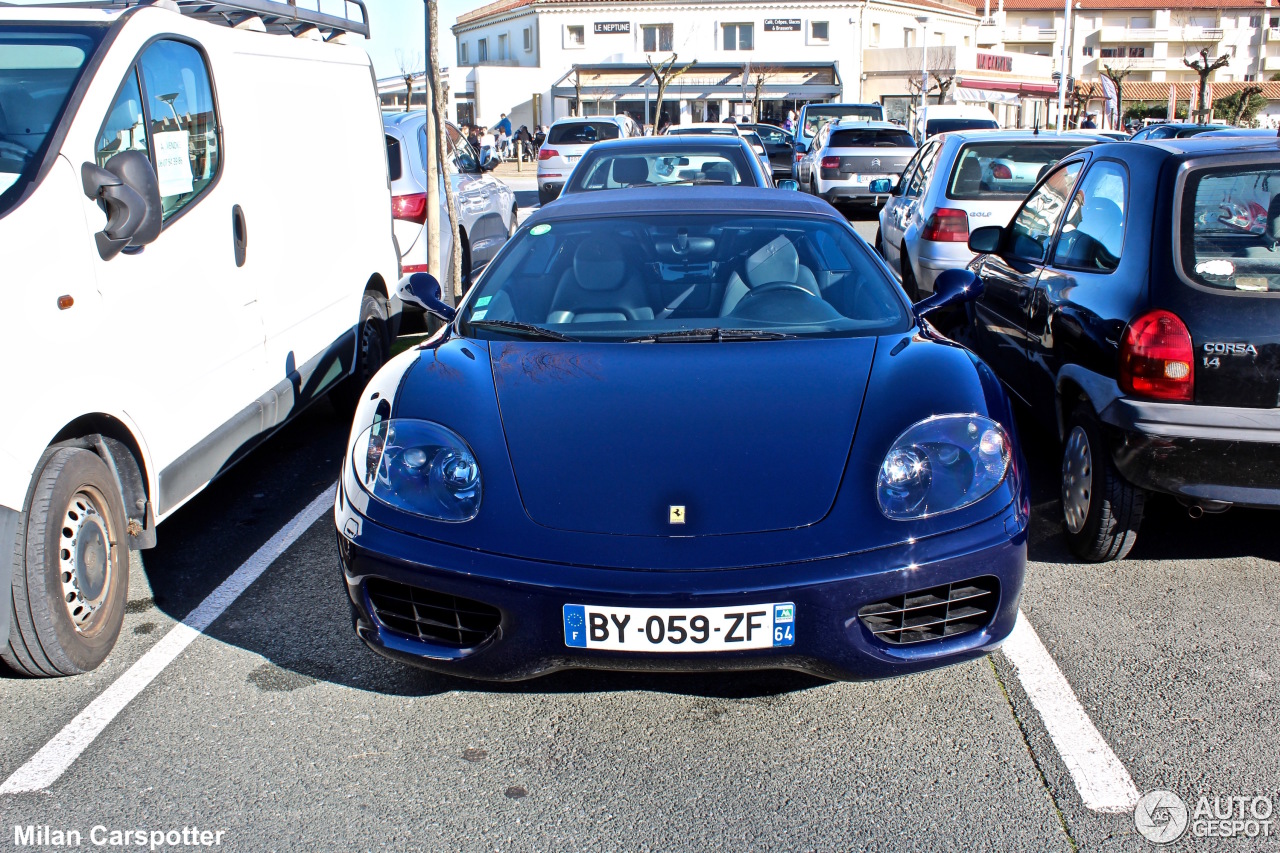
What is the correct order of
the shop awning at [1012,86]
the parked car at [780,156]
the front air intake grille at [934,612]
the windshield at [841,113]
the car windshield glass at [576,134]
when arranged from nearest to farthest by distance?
the front air intake grille at [934,612]
the car windshield glass at [576,134]
the windshield at [841,113]
the parked car at [780,156]
the shop awning at [1012,86]

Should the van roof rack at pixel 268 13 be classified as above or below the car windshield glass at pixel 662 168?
above

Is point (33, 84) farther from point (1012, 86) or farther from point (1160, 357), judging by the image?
point (1012, 86)

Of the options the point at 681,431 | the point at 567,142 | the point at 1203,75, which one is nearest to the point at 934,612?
the point at 681,431

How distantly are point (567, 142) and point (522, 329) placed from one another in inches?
702

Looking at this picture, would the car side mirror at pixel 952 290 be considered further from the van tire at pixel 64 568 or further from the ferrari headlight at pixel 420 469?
the van tire at pixel 64 568

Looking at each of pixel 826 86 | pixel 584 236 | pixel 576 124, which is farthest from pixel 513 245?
pixel 826 86

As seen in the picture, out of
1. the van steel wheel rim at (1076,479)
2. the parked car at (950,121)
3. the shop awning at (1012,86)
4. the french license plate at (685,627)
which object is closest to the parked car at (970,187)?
the van steel wheel rim at (1076,479)

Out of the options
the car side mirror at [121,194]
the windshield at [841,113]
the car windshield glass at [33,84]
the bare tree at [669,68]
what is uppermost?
the bare tree at [669,68]

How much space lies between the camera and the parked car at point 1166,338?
11.5 feet

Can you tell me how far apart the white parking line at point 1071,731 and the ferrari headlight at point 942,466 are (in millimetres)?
423

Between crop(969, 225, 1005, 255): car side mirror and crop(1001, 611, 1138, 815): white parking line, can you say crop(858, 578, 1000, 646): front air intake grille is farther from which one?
crop(969, 225, 1005, 255): car side mirror

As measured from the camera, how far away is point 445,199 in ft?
27.7

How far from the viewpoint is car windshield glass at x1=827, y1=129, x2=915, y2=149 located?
684 inches

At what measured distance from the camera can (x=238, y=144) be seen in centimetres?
449
